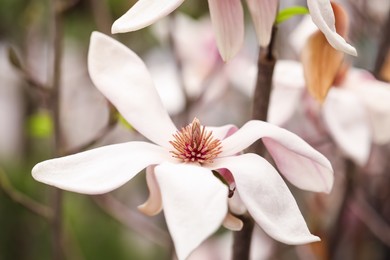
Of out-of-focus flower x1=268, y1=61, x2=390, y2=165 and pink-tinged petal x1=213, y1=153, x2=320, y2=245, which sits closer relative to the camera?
pink-tinged petal x1=213, y1=153, x2=320, y2=245

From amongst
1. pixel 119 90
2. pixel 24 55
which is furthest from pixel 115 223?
pixel 119 90

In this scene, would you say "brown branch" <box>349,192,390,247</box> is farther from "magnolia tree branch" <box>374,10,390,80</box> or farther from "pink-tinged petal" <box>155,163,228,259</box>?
"pink-tinged petal" <box>155,163,228,259</box>

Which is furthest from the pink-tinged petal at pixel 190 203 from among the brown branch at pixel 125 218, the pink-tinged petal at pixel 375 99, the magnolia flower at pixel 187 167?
the brown branch at pixel 125 218

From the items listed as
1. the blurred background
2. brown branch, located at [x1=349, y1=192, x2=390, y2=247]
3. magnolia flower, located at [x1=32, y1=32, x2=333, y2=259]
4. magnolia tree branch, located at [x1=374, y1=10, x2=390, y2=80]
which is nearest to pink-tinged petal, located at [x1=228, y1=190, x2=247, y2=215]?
magnolia flower, located at [x1=32, y1=32, x2=333, y2=259]

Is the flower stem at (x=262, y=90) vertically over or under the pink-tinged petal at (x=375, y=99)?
over

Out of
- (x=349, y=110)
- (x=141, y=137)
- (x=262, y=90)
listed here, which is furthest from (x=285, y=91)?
(x=141, y=137)

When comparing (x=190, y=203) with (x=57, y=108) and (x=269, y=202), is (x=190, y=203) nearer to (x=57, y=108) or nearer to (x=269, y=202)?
(x=269, y=202)

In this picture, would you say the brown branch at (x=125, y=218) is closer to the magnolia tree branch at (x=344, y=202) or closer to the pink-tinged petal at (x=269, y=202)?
the magnolia tree branch at (x=344, y=202)

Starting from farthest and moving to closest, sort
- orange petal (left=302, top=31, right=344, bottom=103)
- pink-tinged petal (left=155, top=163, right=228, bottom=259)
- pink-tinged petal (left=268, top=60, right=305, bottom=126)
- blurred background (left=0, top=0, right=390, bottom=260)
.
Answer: blurred background (left=0, top=0, right=390, bottom=260) < pink-tinged petal (left=268, top=60, right=305, bottom=126) < orange petal (left=302, top=31, right=344, bottom=103) < pink-tinged petal (left=155, top=163, right=228, bottom=259)

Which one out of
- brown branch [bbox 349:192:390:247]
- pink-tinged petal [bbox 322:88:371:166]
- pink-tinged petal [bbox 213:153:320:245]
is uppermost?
pink-tinged petal [bbox 213:153:320:245]
